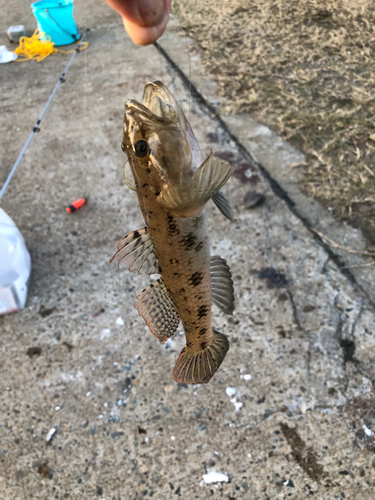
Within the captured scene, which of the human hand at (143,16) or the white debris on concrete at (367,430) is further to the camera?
the white debris on concrete at (367,430)

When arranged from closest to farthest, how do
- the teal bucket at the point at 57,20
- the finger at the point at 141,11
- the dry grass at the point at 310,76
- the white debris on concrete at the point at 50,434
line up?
the finger at the point at 141,11
the white debris on concrete at the point at 50,434
the dry grass at the point at 310,76
the teal bucket at the point at 57,20

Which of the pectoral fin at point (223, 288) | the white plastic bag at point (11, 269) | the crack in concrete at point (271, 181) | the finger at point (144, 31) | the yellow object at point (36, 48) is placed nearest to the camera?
the finger at point (144, 31)

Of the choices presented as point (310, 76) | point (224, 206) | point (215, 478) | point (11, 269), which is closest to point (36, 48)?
point (310, 76)

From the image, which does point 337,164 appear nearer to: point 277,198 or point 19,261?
point 277,198

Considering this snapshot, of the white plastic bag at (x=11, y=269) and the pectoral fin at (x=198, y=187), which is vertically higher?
the pectoral fin at (x=198, y=187)

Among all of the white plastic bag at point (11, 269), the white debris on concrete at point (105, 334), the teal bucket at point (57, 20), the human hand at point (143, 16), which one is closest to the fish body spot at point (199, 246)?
the human hand at point (143, 16)

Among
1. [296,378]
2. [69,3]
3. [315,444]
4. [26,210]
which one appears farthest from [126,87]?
[315,444]

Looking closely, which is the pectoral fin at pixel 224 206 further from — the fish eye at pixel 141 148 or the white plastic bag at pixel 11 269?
the white plastic bag at pixel 11 269
